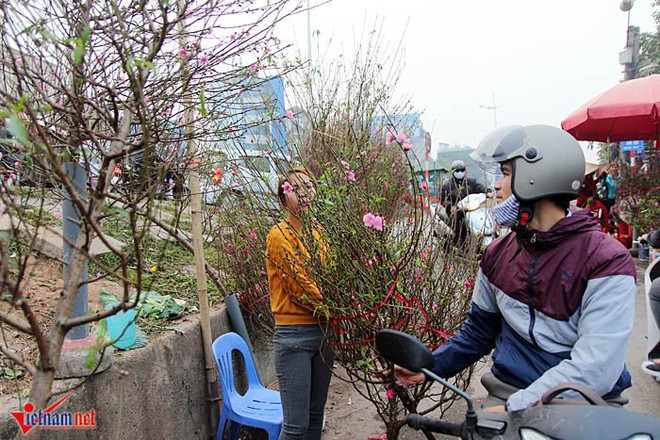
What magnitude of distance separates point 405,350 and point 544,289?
21.6 inches

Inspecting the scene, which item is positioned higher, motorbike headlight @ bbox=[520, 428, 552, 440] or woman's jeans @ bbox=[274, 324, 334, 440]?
motorbike headlight @ bbox=[520, 428, 552, 440]

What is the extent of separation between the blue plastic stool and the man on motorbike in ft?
5.00

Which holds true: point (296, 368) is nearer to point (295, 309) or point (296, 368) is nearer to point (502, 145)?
point (295, 309)

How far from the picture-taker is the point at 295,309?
300cm

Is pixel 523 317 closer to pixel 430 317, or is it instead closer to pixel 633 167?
pixel 430 317

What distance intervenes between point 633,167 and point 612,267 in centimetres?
1184

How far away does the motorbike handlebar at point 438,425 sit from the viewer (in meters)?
1.44

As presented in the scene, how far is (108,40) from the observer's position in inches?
72.9

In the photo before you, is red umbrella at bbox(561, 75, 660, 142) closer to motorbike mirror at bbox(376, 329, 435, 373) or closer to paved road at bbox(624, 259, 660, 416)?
paved road at bbox(624, 259, 660, 416)

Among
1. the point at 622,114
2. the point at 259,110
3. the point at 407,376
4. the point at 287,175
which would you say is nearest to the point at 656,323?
the point at 407,376

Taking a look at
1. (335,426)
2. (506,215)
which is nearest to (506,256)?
(506,215)

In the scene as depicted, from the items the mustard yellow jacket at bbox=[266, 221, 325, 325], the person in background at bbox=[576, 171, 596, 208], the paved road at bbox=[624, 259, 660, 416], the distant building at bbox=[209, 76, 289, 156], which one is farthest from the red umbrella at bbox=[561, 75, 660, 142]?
the mustard yellow jacket at bbox=[266, 221, 325, 325]

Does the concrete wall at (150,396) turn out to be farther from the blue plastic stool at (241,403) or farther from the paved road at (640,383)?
the paved road at (640,383)

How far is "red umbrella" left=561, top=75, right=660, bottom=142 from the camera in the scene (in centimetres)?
784
